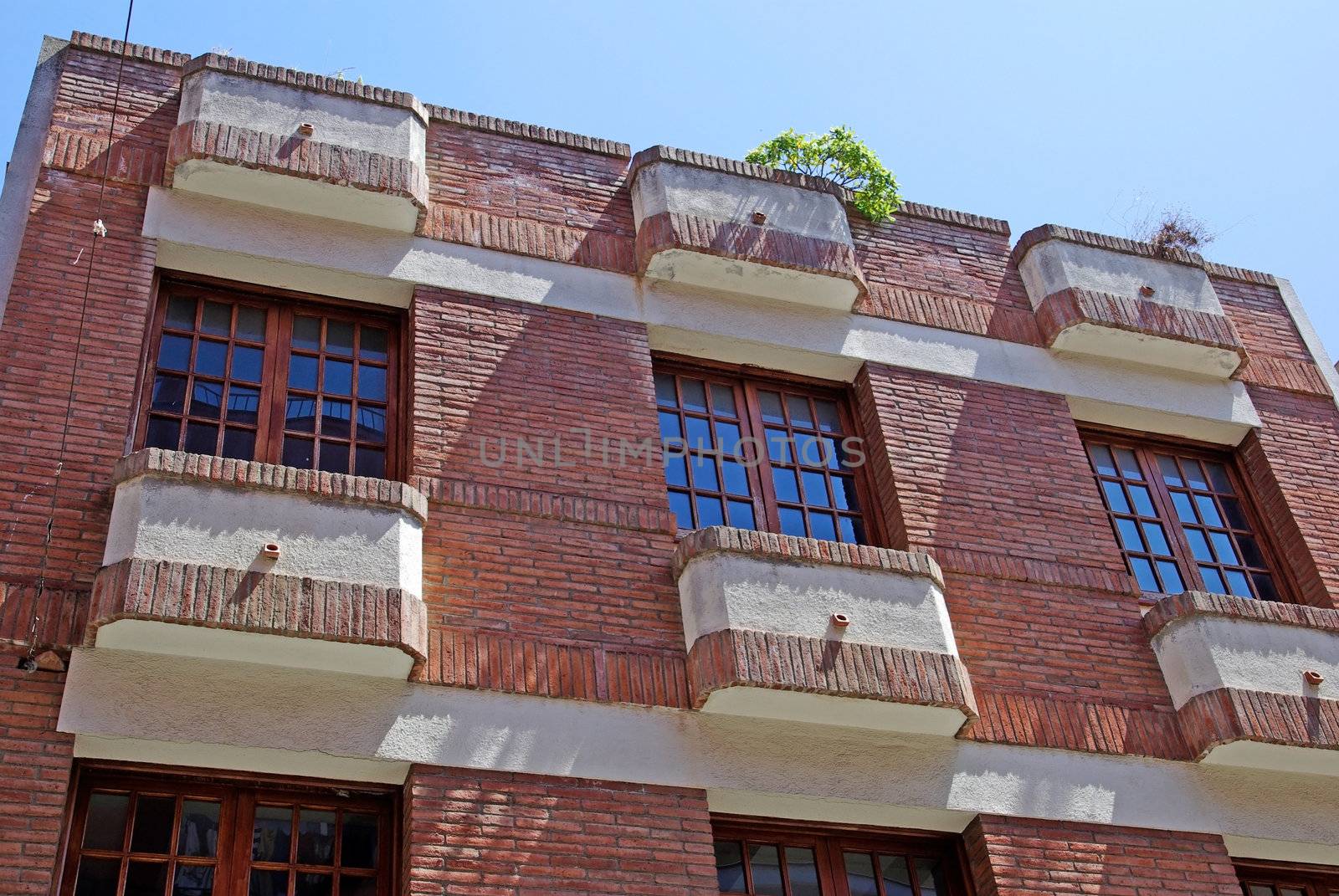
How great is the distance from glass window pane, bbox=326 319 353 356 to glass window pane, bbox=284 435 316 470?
79cm

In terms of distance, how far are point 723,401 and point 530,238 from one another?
1.69m

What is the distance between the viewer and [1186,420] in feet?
35.0

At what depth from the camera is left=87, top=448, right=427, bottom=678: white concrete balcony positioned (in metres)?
6.79

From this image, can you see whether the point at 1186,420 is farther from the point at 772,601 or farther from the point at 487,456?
the point at 487,456

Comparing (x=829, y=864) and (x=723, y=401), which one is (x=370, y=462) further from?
(x=829, y=864)

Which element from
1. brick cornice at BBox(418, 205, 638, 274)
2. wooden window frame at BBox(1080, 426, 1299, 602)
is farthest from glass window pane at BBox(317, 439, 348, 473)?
wooden window frame at BBox(1080, 426, 1299, 602)

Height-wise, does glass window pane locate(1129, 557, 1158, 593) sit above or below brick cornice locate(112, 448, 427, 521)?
above

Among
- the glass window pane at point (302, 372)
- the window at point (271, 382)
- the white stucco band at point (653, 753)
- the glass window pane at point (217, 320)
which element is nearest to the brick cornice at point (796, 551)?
the white stucco band at point (653, 753)

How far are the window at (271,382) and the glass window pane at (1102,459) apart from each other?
5.02m

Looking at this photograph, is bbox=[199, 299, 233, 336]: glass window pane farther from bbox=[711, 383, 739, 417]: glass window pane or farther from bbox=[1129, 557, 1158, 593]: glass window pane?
bbox=[1129, 557, 1158, 593]: glass window pane

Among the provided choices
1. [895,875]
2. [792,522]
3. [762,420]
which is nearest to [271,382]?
[762,420]

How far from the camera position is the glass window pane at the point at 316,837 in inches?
271

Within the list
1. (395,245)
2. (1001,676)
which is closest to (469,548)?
(395,245)

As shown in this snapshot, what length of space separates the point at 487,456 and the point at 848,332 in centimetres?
299
